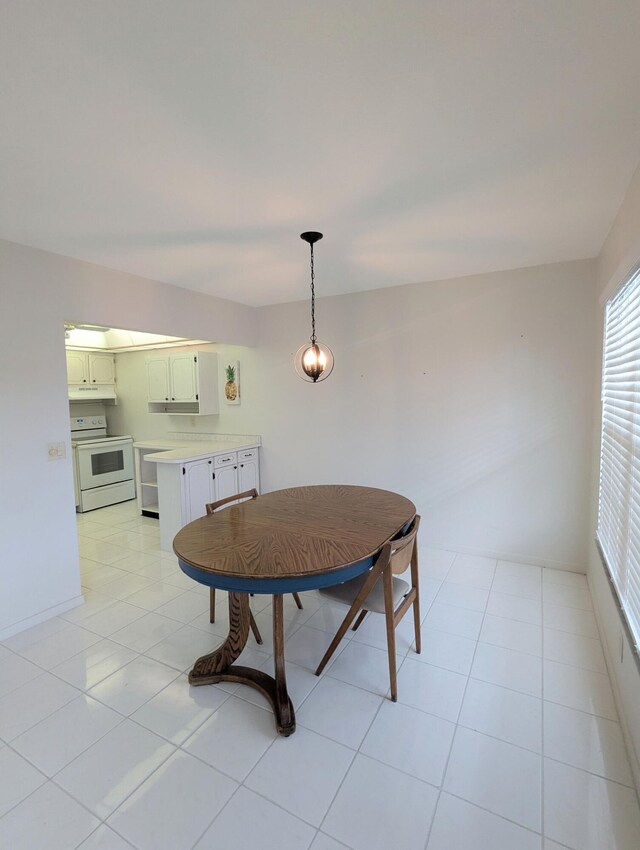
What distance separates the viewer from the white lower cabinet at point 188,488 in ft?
12.3

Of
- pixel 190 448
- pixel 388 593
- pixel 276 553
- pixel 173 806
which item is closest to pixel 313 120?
pixel 276 553

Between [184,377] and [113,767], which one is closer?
[113,767]

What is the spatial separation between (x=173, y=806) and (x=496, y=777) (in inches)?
47.8

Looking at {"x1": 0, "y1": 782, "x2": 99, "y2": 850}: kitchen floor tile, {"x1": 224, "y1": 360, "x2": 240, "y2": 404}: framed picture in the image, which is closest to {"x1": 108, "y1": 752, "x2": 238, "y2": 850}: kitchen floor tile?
{"x1": 0, "y1": 782, "x2": 99, "y2": 850}: kitchen floor tile

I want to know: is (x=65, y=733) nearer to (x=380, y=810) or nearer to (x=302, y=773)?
(x=302, y=773)

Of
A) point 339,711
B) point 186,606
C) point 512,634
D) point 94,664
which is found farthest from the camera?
point 186,606

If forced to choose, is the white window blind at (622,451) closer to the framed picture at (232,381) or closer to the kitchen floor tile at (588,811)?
the kitchen floor tile at (588,811)

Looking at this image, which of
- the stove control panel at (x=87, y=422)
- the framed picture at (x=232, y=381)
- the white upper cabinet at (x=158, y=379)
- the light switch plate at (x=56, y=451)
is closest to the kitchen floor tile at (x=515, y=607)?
the light switch plate at (x=56, y=451)

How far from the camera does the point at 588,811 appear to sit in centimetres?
140

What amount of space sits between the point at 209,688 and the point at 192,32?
2571 mm

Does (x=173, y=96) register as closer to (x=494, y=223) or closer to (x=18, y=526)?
(x=494, y=223)

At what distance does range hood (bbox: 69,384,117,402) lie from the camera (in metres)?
5.17

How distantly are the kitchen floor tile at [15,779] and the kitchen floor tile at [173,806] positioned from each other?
39 centimetres

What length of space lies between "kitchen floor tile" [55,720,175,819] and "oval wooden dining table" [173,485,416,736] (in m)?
0.36
